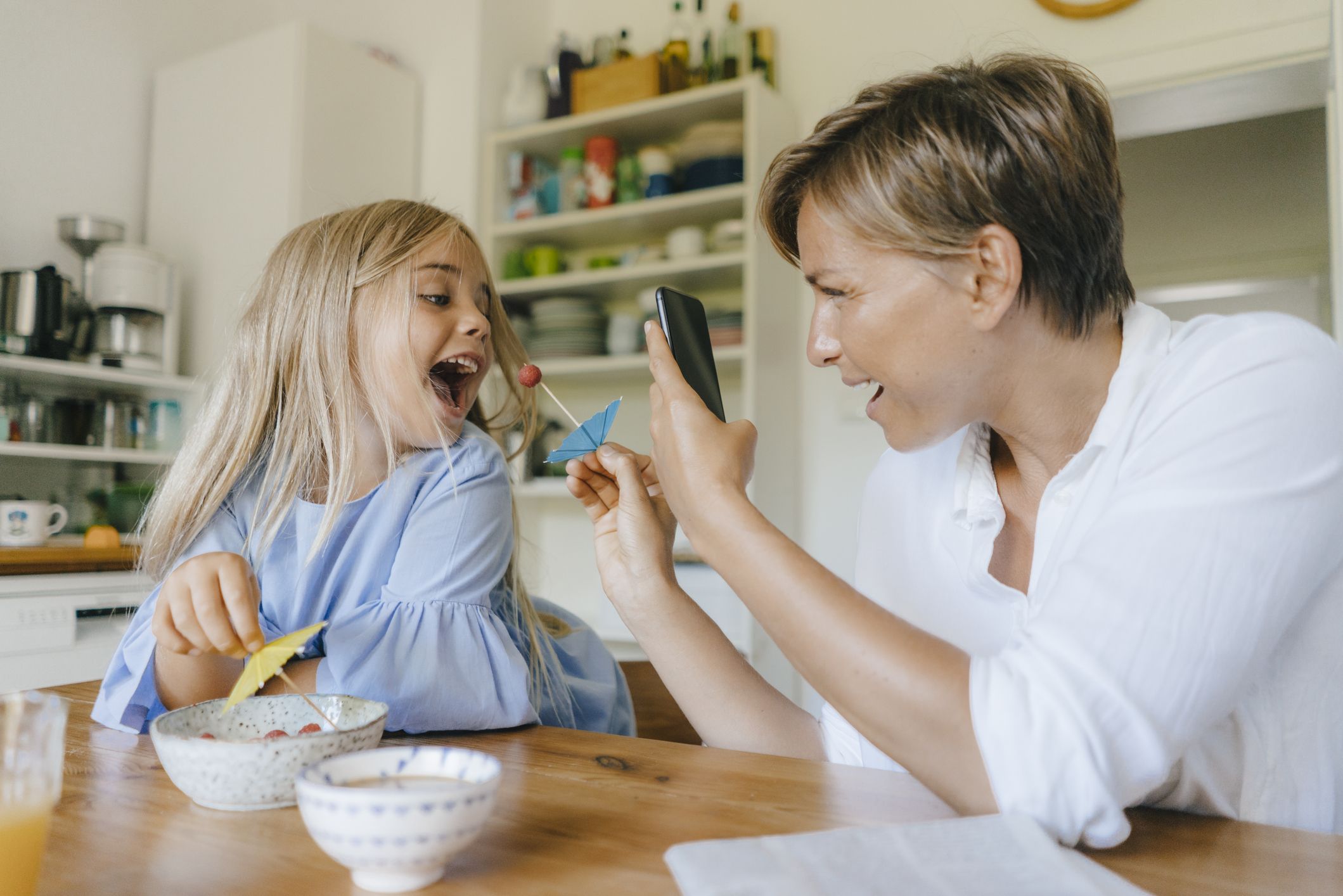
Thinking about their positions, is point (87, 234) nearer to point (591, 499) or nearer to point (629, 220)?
point (629, 220)

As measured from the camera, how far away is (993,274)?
91cm

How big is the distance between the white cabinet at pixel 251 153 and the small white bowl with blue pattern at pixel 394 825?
2939mm

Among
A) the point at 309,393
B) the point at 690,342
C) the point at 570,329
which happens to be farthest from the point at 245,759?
the point at 570,329

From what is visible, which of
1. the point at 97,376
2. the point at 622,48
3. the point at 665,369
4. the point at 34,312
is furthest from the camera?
the point at 622,48

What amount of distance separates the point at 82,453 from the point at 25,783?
2.74m

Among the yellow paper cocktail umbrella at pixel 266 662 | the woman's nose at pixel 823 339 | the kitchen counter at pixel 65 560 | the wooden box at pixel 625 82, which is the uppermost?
the wooden box at pixel 625 82

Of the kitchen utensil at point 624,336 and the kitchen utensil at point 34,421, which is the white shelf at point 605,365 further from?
the kitchen utensil at point 34,421

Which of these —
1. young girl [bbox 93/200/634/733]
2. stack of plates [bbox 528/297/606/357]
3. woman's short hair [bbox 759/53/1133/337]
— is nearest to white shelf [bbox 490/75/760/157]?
stack of plates [bbox 528/297/606/357]

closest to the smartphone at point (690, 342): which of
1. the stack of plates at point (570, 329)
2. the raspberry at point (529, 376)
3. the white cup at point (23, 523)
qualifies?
the raspberry at point (529, 376)

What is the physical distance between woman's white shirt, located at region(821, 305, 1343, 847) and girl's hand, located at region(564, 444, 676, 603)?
16.2 inches

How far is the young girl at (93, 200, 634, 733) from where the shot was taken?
0.94 meters

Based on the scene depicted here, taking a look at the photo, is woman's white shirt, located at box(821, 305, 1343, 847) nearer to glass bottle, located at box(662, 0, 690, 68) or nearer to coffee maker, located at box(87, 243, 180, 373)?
glass bottle, located at box(662, 0, 690, 68)

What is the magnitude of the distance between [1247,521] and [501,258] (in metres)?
3.00

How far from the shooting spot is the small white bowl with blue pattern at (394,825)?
492 mm
